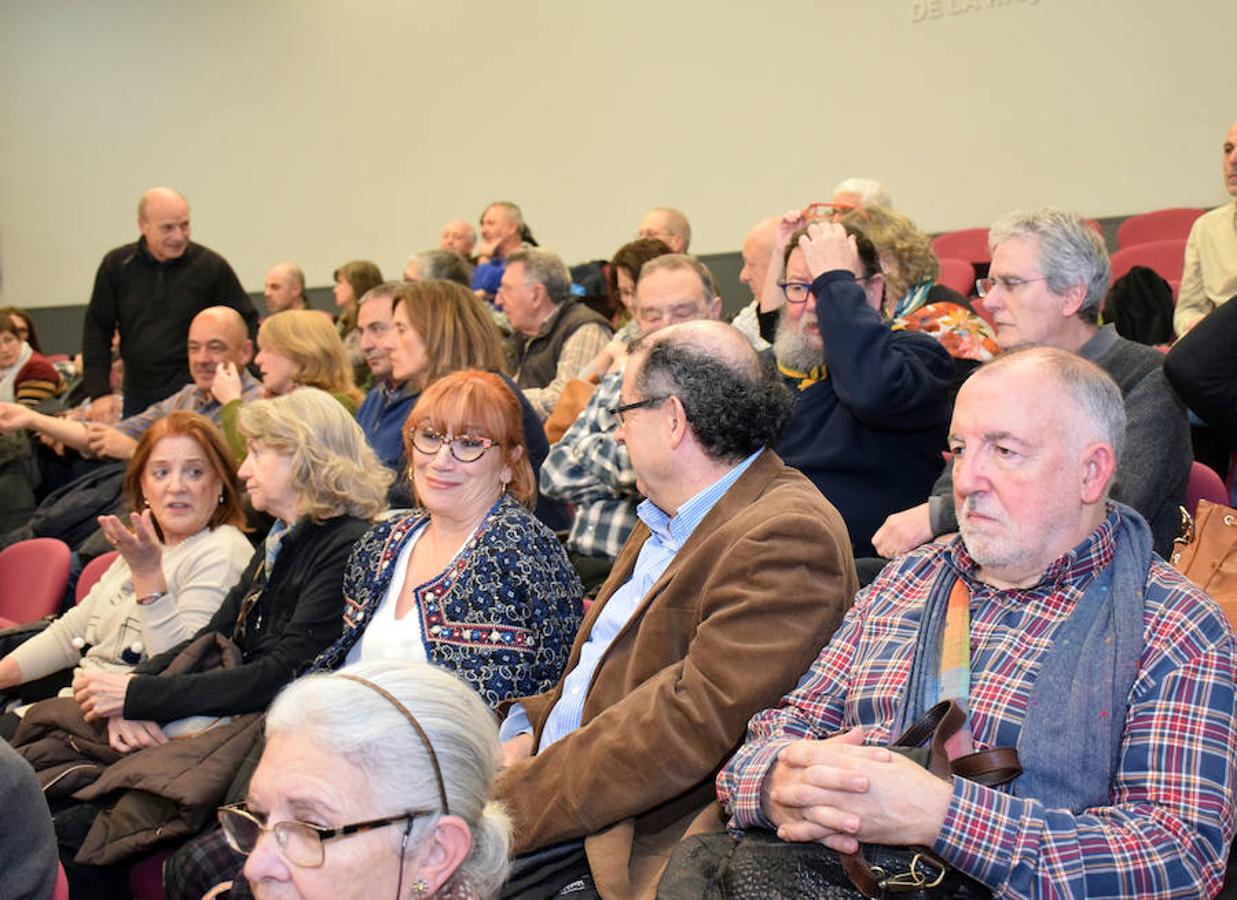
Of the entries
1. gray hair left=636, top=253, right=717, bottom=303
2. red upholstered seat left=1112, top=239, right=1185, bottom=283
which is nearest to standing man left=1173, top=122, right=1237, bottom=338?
red upholstered seat left=1112, top=239, right=1185, bottom=283

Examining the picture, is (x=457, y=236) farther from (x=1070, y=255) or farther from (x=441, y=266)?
(x=1070, y=255)

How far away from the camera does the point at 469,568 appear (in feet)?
9.14

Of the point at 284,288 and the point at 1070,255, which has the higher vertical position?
the point at 1070,255

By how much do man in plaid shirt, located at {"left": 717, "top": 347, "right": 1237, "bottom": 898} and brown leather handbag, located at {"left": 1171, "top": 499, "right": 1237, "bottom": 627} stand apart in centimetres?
32

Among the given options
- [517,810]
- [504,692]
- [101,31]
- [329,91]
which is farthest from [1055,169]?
[101,31]

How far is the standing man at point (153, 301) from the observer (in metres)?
6.32

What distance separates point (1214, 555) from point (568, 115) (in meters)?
7.16

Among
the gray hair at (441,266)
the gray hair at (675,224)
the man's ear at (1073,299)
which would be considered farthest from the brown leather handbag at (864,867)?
the gray hair at (441,266)

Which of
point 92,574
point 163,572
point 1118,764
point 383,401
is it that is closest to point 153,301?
point 383,401

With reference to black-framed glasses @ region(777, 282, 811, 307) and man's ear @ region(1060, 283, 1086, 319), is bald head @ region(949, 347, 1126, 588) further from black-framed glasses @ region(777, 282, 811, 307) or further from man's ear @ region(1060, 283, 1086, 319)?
black-framed glasses @ region(777, 282, 811, 307)

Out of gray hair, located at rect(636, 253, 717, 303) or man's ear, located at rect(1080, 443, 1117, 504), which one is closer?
man's ear, located at rect(1080, 443, 1117, 504)

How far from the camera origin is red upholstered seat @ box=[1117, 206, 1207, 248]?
5.92 metres

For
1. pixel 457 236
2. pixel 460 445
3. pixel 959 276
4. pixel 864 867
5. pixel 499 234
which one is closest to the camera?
pixel 864 867

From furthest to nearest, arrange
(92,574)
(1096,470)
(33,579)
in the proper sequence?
1. (33,579)
2. (92,574)
3. (1096,470)
